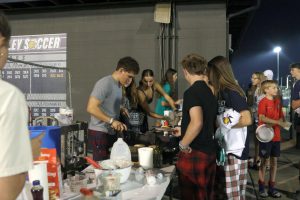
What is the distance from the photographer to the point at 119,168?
7.63 feet

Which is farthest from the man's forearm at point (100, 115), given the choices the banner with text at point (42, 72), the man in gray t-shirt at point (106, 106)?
the banner with text at point (42, 72)

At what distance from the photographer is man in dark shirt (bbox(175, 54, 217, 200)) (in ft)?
9.25

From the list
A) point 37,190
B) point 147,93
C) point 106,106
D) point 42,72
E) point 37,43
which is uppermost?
point 37,43

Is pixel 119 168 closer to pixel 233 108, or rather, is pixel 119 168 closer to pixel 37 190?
pixel 37 190

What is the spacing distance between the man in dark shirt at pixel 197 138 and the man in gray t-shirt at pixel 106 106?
69 cm

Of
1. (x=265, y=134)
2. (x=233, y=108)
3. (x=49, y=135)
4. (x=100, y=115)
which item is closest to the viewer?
(x=49, y=135)

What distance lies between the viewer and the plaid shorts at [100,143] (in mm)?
3604

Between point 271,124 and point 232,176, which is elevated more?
point 271,124

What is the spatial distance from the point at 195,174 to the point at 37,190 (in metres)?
1.58

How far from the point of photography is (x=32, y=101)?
822 cm

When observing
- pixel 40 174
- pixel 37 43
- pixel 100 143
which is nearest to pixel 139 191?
pixel 40 174

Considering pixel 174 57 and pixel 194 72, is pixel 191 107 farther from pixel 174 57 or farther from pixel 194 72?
pixel 174 57

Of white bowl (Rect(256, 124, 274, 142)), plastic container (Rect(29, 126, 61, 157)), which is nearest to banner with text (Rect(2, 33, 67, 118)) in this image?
white bowl (Rect(256, 124, 274, 142))

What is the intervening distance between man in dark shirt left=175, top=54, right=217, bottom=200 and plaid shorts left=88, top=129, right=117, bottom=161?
0.96 meters
